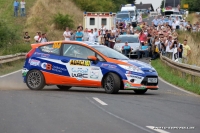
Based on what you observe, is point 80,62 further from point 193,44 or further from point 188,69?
point 193,44

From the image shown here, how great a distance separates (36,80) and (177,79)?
7636 millimetres

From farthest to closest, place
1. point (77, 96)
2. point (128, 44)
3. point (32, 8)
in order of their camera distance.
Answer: point (32, 8) → point (128, 44) → point (77, 96)

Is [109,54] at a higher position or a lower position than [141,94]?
higher

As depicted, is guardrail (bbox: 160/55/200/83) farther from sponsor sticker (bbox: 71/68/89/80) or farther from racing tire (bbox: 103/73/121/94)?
sponsor sticker (bbox: 71/68/89/80)

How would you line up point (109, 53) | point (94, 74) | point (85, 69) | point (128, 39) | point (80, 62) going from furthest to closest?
point (128, 39), point (109, 53), point (80, 62), point (85, 69), point (94, 74)

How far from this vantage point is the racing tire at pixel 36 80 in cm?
1847

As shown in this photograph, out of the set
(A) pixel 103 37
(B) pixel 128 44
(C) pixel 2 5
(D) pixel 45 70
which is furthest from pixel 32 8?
(D) pixel 45 70

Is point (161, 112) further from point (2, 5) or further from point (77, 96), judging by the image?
point (2, 5)

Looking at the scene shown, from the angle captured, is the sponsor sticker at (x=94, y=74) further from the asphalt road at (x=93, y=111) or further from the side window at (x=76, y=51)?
the side window at (x=76, y=51)

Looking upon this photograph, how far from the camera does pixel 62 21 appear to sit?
2325 inches

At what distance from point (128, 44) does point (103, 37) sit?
4.88 m

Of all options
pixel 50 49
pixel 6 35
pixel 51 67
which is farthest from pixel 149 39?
pixel 51 67

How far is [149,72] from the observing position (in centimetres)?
1780

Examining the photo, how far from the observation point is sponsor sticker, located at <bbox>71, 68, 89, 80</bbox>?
18094 millimetres
